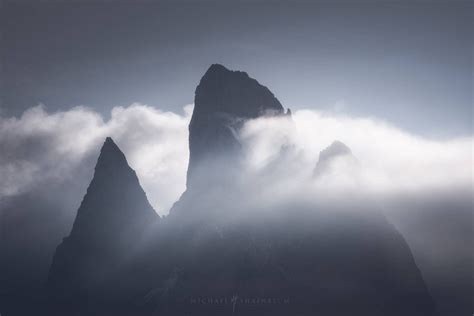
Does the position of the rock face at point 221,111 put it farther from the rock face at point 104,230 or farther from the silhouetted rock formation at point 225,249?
the rock face at point 104,230

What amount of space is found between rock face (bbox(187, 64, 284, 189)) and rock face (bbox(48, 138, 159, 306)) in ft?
75.4

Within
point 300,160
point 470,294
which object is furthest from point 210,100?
point 470,294

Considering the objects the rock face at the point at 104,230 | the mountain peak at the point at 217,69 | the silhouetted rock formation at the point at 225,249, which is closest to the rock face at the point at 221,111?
the mountain peak at the point at 217,69

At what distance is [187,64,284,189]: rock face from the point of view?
138 metres

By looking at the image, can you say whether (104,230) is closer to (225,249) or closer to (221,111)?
(225,249)

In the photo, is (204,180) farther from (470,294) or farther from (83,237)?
(470,294)

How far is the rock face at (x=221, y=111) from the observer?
454ft

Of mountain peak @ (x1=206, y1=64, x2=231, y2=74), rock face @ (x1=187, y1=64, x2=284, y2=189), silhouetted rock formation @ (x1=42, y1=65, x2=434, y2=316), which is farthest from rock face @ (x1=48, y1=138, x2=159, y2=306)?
mountain peak @ (x1=206, y1=64, x2=231, y2=74)

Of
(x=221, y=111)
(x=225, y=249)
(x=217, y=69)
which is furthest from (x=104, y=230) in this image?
(x=217, y=69)

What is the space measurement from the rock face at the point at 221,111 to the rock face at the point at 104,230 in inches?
904

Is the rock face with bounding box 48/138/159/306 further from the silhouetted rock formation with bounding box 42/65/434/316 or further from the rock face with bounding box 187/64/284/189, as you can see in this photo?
the rock face with bounding box 187/64/284/189

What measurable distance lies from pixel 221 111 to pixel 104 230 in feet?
192

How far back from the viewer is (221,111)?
472 feet

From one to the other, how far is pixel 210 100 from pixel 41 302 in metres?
90.6
